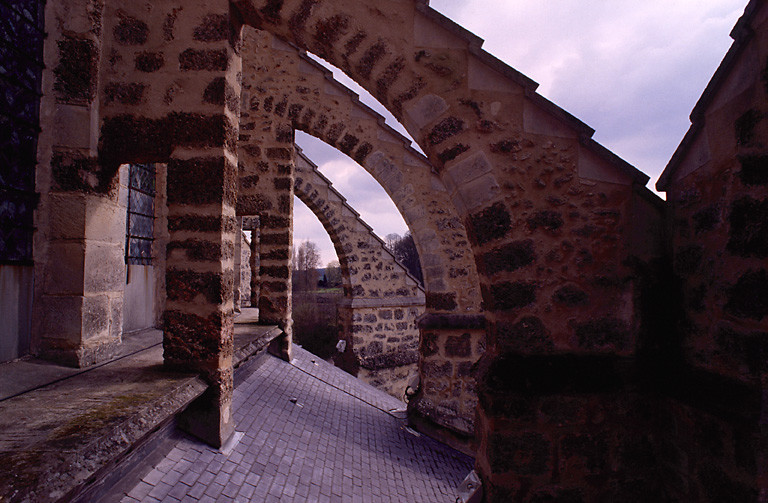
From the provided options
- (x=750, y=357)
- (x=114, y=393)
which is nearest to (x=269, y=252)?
(x=114, y=393)

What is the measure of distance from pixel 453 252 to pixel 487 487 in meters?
3.65

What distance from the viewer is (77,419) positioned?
5.27 ft

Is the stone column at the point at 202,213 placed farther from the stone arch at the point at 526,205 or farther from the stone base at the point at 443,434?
the stone base at the point at 443,434

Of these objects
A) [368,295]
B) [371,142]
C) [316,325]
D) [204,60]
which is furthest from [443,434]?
[316,325]

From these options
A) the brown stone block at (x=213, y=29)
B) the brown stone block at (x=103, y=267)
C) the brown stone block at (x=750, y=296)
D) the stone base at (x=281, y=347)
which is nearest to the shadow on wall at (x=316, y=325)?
the stone base at (x=281, y=347)

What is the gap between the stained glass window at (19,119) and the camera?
2182 millimetres

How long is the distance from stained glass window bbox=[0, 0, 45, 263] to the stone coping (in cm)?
78

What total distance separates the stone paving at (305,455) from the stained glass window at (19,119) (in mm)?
1631

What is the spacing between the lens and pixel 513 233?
2.03 meters

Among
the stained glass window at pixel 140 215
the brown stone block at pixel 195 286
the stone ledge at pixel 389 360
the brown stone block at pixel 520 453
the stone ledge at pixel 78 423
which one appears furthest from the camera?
the stone ledge at pixel 389 360

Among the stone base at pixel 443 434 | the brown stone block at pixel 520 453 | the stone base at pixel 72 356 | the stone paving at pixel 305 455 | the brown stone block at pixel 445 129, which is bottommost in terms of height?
the stone base at pixel 443 434

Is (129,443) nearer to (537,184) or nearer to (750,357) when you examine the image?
(537,184)

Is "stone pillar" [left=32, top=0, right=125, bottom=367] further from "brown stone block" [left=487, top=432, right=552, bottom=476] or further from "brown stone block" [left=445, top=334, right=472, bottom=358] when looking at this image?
"brown stone block" [left=445, top=334, right=472, bottom=358]

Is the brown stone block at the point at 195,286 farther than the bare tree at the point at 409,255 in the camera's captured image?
No
